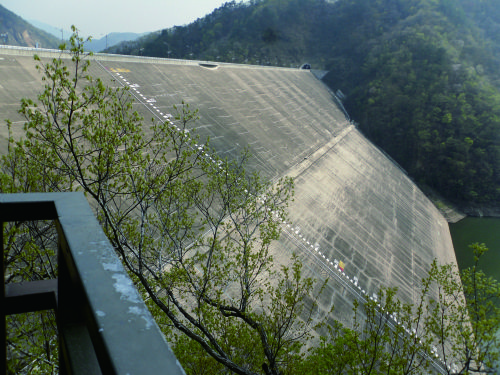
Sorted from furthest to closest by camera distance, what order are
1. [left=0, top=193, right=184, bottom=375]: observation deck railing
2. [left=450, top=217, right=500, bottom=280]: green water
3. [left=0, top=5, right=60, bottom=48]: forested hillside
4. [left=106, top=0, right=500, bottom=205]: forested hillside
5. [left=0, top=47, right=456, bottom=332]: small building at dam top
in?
[left=0, top=5, right=60, bottom=48]: forested hillside
[left=106, top=0, right=500, bottom=205]: forested hillside
[left=450, top=217, right=500, bottom=280]: green water
[left=0, top=47, right=456, bottom=332]: small building at dam top
[left=0, top=193, right=184, bottom=375]: observation deck railing

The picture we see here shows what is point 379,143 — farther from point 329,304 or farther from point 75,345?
point 75,345

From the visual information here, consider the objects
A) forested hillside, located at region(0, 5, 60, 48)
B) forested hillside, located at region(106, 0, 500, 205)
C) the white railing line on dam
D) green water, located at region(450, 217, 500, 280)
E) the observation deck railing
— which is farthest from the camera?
forested hillside, located at region(0, 5, 60, 48)

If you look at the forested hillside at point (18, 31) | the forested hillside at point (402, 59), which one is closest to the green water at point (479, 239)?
the forested hillside at point (402, 59)

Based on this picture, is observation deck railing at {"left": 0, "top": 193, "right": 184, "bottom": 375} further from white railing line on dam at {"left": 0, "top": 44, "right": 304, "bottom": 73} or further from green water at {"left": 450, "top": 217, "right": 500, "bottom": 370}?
green water at {"left": 450, "top": 217, "right": 500, "bottom": 370}

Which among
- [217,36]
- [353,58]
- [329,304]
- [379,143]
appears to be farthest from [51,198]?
[217,36]

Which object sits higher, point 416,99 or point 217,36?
point 217,36

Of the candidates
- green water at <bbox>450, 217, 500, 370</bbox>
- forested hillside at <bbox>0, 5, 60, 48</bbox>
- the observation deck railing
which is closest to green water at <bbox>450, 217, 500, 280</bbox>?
green water at <bbox>450, 217, 500, 370</bbox>
